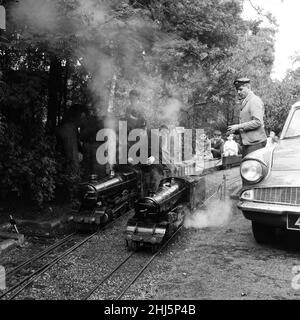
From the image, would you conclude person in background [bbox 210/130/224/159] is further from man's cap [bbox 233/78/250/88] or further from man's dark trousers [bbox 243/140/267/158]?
man's cap [bbox 233/78/250/88]

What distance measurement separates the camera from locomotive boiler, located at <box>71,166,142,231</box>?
24.9ft

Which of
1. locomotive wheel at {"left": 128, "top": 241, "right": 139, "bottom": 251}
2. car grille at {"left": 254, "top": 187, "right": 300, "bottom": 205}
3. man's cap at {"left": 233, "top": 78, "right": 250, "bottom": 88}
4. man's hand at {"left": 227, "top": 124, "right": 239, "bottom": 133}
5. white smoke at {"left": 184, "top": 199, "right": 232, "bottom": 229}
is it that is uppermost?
man's cap at {"left": 233, "top": 78, "right": 250, "bottom": 88}

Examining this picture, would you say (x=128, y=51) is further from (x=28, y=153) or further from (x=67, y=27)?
(x=28, y=153)

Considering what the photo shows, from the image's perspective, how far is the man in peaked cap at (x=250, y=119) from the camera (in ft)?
21.4

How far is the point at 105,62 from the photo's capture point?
335 inches

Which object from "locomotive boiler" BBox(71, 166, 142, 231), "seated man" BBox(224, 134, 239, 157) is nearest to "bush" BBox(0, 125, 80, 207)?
"locomotive boiler" BBox(71, 166, 142, 231)

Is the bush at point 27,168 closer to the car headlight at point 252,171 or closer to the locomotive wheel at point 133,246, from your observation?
the locomotive wheel at point 133,246

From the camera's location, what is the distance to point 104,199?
819 cm

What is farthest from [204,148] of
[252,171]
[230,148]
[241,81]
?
[252,171]

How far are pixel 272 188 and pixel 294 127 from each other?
1.64 m

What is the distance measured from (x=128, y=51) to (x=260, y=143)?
3382 mm

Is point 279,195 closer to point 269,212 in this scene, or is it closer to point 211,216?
point 269,212

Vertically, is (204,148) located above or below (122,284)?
above
